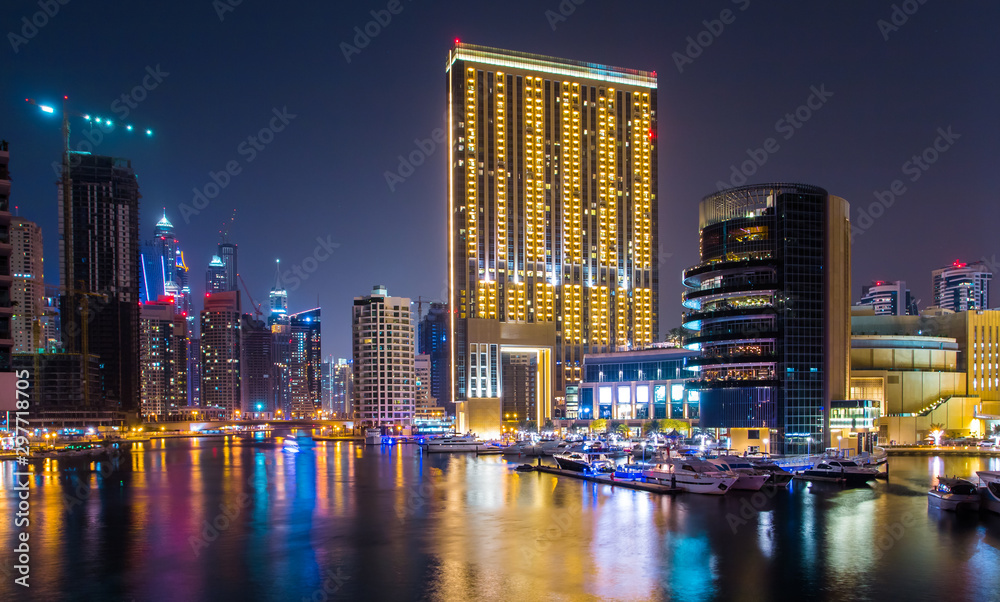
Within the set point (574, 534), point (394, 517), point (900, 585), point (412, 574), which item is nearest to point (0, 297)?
point (412, 574)

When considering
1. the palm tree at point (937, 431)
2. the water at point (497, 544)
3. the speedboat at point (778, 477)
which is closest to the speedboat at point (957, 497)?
the water at point (497, 544)

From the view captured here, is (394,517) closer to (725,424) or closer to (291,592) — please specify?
(291,592)

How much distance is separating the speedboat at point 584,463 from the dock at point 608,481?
1.18 meters

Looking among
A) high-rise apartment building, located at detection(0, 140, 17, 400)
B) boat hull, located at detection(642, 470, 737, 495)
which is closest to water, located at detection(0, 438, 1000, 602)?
boat hull, located at detection(642, 470, 737, 495)

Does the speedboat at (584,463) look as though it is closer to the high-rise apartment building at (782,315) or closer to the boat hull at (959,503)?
the high-rise apartment building at (782,315)

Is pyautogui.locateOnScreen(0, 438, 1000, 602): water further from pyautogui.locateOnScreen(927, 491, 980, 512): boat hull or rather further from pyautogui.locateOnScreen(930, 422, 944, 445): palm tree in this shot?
pyautogui.locateOnScreen(930, 422, 944, 445): palm tree

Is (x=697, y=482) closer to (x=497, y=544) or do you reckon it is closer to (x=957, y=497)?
(x=957, y=497)

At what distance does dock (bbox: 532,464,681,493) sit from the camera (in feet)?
254

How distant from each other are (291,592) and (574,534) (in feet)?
69.7

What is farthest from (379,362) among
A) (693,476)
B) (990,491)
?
(990,491)

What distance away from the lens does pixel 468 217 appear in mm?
191125

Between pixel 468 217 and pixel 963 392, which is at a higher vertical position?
pixel 468 217

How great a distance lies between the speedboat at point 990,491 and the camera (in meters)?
62.5

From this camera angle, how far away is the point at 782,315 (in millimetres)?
110750
